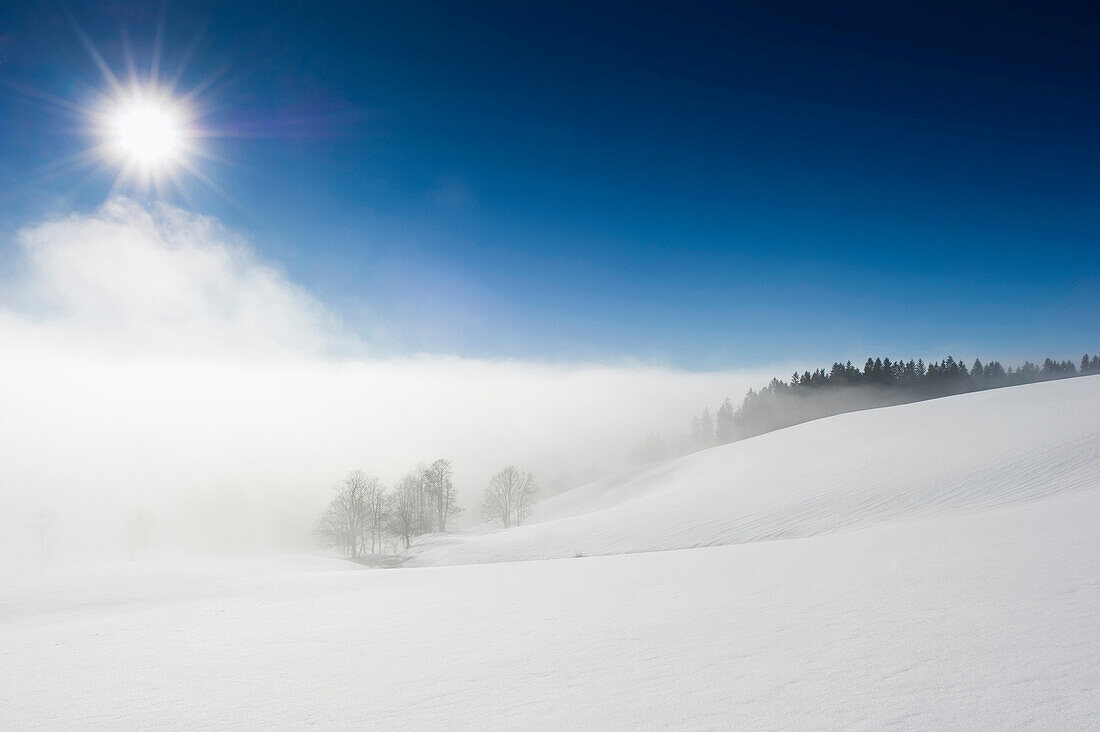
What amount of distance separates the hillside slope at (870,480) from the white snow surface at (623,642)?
4431 mm

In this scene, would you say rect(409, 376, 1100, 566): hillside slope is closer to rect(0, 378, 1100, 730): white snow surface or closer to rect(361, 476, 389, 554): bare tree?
rect(0, 378, 1100, 730): white snow surface

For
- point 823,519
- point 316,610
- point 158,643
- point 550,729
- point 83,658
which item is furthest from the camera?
point 823,519

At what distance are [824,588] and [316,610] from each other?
1233 cm

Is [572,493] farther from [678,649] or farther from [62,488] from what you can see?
Answer: [62,488]

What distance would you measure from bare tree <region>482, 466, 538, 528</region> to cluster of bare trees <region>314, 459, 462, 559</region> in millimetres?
6596

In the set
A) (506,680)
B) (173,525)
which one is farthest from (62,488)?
(506,680)

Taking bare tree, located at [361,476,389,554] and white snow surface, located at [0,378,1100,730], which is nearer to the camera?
white snow surface, located at [0,378,1100,730]

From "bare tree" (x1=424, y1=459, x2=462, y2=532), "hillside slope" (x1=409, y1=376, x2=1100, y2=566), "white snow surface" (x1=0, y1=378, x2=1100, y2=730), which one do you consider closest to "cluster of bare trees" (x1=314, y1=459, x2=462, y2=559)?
"bare tree" (x1=424, y1=459, x2=462, y2=532)

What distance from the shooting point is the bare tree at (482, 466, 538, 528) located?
7038cm

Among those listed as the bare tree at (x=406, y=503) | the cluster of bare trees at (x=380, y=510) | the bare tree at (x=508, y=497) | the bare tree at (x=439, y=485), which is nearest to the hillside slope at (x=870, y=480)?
the bare tree at (x=406, y=503)

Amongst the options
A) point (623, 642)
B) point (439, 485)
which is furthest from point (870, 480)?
point (439, 485)

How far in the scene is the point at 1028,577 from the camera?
9180 millimetres

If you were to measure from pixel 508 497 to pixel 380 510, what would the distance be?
18.4 meters

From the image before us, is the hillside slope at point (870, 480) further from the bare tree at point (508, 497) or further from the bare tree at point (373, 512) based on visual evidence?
the bare tree at point (508, 497)
